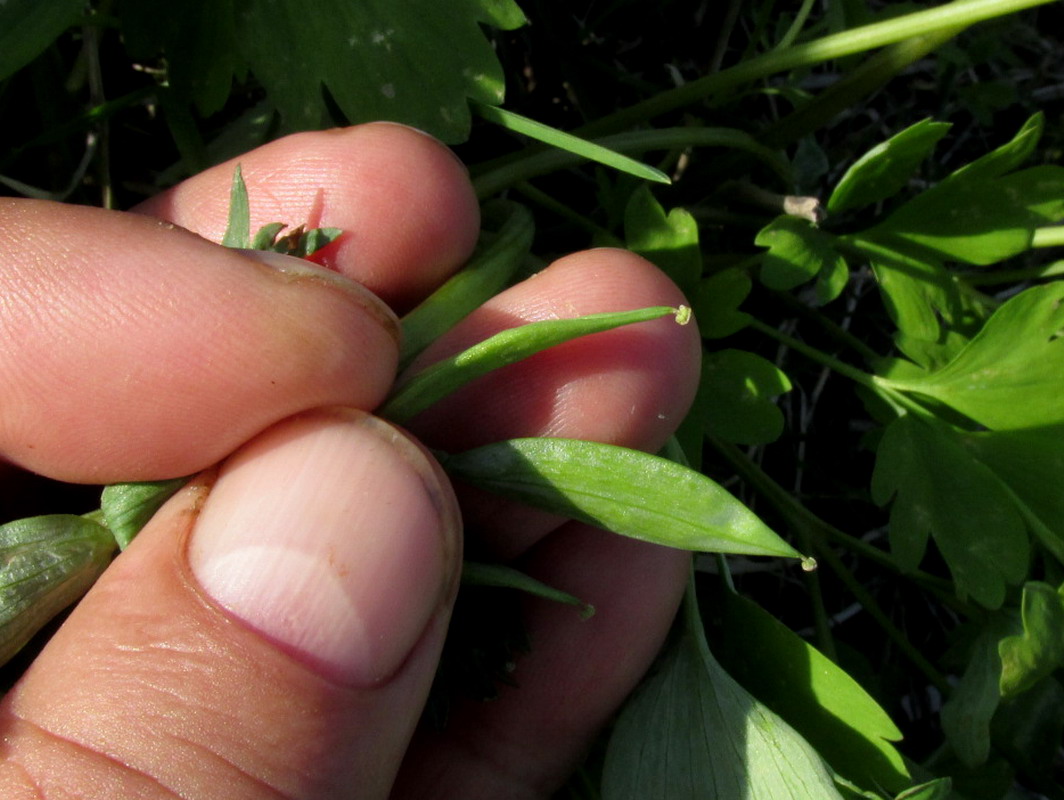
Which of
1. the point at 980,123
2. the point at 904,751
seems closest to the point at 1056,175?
the point at 980,123

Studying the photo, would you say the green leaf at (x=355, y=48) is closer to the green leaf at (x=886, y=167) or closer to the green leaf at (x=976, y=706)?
the green leaf at (x=886, y=167)

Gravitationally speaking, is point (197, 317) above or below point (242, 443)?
above

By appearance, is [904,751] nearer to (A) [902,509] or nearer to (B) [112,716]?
(A) [902,509]

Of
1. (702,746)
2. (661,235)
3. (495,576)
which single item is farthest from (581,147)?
(702,746)

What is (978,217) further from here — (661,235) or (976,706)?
(976,706)

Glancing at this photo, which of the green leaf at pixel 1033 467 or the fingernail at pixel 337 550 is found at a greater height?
the fingernail at pixel 337 550

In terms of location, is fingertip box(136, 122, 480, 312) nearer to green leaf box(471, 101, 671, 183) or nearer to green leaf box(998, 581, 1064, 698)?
green leaf box(471, 101, 671, 183)

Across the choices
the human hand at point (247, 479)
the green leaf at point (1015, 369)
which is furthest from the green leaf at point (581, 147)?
the green leaf at point (1015, 369)
